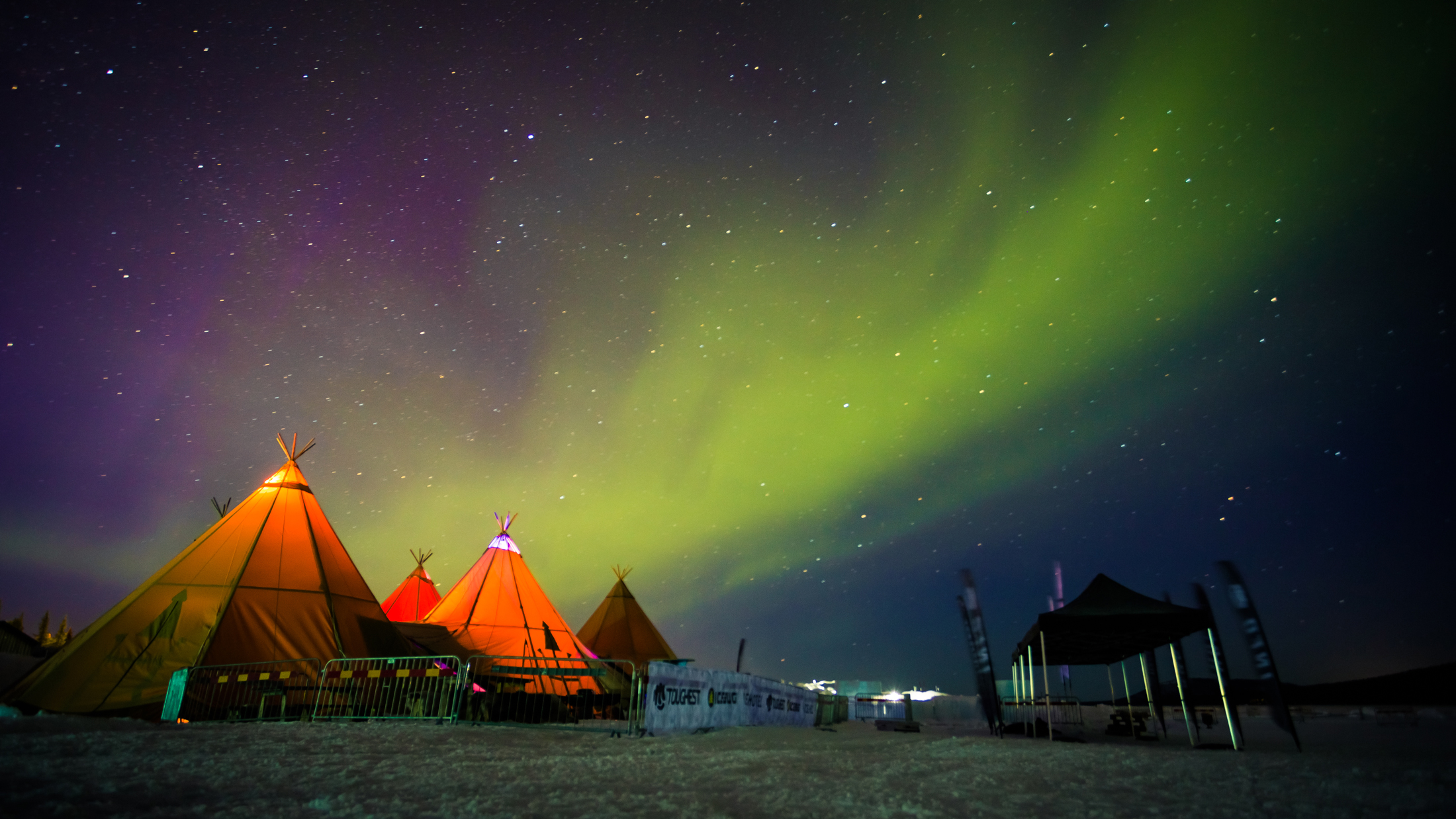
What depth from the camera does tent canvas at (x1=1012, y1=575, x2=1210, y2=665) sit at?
11.9 m

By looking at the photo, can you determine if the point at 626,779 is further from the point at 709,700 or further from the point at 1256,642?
the point at 1256,642

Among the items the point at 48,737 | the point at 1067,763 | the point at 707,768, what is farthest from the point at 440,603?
the point at 1067,763

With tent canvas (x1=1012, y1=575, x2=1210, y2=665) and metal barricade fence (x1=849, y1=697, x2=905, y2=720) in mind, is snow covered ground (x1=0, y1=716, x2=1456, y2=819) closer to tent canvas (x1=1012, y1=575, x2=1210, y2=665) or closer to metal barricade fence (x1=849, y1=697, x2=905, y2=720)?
tent canvas (x1=1012, y1=575, x2=1210, y2=665)

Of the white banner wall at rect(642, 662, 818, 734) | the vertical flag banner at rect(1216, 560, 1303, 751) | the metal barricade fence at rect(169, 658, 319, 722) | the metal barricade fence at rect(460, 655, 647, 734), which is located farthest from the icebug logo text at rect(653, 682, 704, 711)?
the vertical flag banner at rect(1216, 560, 1303, 751)

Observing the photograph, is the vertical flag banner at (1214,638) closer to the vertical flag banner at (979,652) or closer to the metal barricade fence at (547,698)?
the vertical flag banner at (979,652)

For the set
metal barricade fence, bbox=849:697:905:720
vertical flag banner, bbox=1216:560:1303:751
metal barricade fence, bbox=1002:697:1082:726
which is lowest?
metal barricade fence, bbox=849:697:905:720

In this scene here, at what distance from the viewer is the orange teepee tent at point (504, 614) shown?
21.1 meters

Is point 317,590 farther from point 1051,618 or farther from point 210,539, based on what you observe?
point 1051,618

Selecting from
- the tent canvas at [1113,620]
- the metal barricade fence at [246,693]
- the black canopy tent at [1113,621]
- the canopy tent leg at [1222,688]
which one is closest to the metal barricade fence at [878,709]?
the black canopy tent at [1113,621]

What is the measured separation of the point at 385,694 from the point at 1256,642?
54.7 ft

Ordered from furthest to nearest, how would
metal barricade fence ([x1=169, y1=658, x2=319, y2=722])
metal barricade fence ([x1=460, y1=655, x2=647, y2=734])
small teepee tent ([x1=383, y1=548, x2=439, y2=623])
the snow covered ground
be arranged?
1. small teepee tent ([x1=383, y1=548, x2=439, y2=623])
2. metal barricade fence ([x1=169, y1=658, x2=319, y2=722])
3. metal barricade fence ([x1=460, y1=655, x2=647, y2=734])
4. the snow covered ground

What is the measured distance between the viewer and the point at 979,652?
1538 centimetres

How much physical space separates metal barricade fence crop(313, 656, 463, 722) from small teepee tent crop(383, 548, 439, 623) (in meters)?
13.3

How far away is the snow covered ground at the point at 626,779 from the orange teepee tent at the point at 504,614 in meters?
12.5
